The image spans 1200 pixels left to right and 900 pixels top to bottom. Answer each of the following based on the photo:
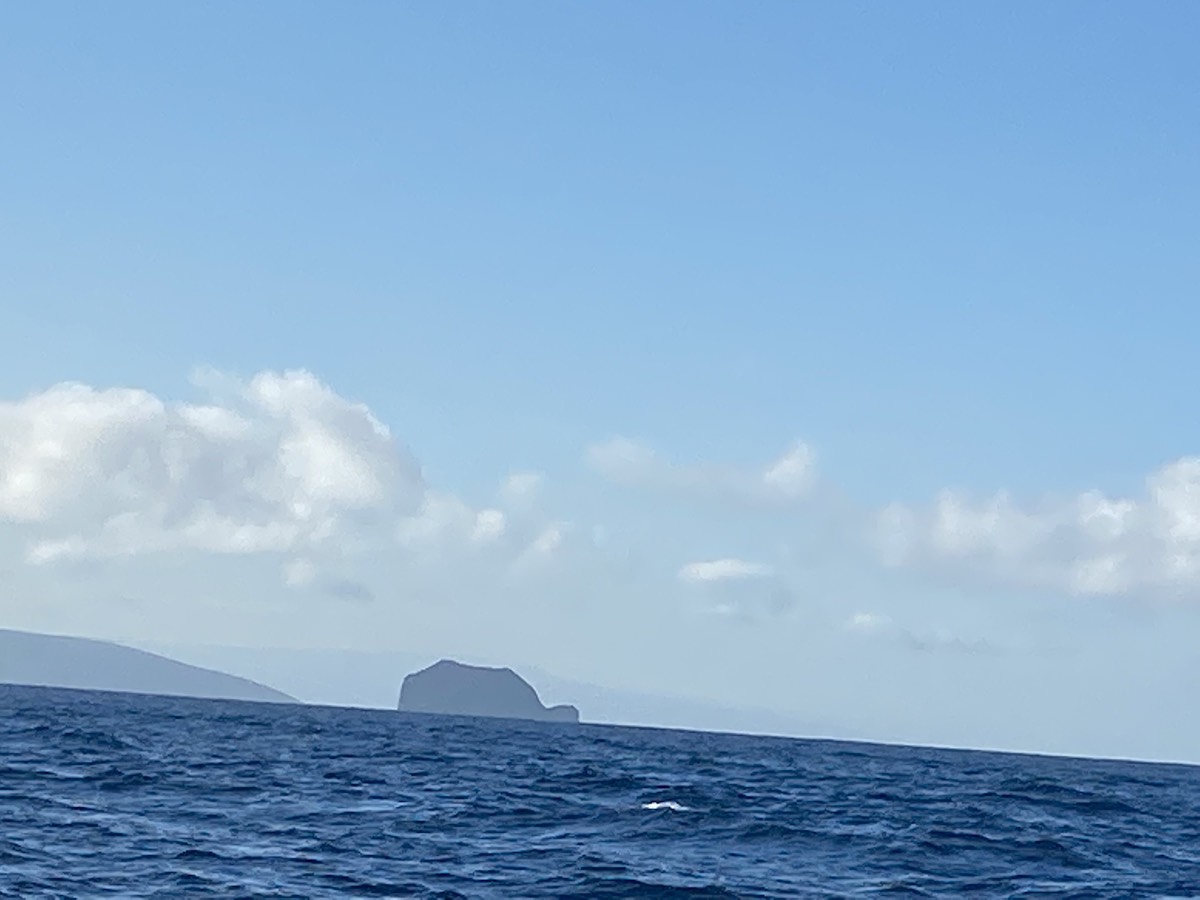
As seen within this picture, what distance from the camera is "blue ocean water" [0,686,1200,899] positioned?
28734 mm

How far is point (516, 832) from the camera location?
37.2m

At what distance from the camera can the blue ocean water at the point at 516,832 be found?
28.7 meters

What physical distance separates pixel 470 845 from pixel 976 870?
12181 millimetres

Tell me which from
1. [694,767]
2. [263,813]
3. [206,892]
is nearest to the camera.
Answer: [206,892]

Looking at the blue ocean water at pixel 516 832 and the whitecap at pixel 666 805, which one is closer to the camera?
the blue ocean water at pixel 516 832

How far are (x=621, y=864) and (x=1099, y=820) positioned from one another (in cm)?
2791

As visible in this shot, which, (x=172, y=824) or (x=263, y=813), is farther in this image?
(x=263, y=813)

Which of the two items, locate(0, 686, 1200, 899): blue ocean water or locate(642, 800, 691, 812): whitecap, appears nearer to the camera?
locate(0, 686, 1200, 899): blue ocean water

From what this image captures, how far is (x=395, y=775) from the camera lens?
54312mm

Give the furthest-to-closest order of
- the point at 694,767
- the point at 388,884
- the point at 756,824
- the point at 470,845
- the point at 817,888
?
the point at 694,767 → the point at 756,824 → the point at 470,845 → the point at 817,888 → the point at 388,884

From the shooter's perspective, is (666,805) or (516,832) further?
(666,805)

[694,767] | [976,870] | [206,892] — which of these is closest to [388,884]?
[206,892]

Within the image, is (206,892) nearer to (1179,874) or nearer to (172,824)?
(172,824)

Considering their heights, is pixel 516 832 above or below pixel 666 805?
below
